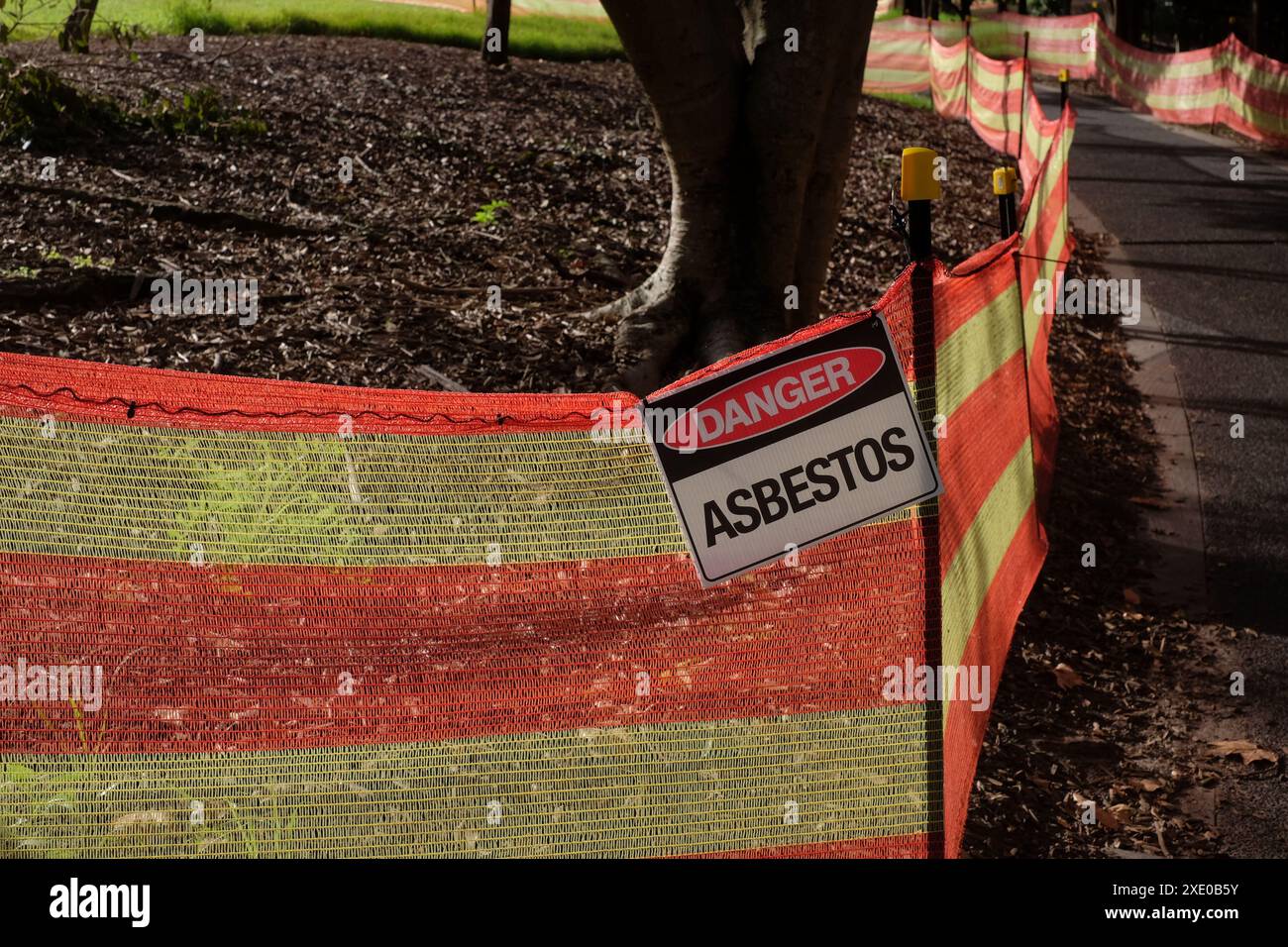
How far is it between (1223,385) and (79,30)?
820 cm

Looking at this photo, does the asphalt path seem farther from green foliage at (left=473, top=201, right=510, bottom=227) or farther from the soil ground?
green foliage at (left=473, top=201, right=510, bottom=227)

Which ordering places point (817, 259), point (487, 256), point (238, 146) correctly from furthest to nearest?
point (238, 146)
point (487, 256)
point (817, 259)

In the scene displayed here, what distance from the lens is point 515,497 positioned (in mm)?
3016

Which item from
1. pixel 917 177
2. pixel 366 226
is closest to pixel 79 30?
pixel 366 226

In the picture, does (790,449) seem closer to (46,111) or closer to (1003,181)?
(1003,181)

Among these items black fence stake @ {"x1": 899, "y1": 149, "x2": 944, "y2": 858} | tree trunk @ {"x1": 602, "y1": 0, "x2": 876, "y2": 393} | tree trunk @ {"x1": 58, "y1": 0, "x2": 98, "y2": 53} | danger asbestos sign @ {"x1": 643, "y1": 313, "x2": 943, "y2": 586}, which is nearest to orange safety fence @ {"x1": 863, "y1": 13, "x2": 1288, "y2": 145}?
tree trunk @ {"x1": 602, "y1": 0, "x2": 876, "y2": 393}

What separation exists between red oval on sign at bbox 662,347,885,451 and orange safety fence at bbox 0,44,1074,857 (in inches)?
3.4

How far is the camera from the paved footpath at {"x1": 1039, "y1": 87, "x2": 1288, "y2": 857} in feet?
18.2

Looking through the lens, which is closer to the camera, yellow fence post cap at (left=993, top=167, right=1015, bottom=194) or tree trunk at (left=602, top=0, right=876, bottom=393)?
yellow fence post cap at (left=993, top=167, right=1015, bottom=194)

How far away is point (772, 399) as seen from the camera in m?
3.11

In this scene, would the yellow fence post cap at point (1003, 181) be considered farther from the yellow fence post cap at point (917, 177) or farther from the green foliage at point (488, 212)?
the green foliage at point (488, 212)

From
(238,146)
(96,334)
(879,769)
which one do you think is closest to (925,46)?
(238,146)

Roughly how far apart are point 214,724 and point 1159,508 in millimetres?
5867

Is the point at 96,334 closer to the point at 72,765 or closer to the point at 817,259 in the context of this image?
the point at 817,259
